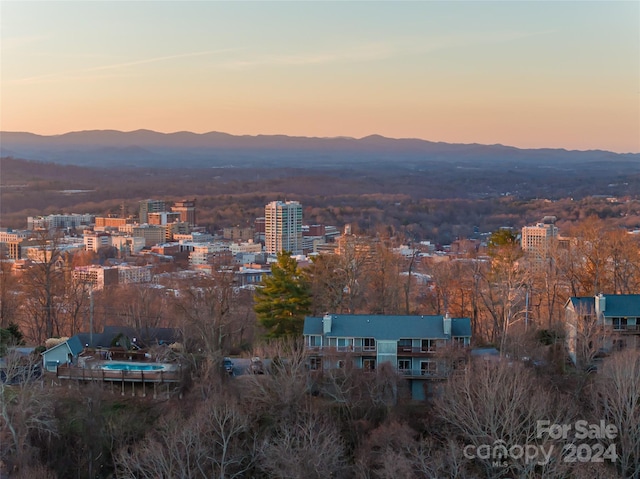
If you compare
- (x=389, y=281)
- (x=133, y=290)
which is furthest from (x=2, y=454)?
Result: (x=133, y=290)

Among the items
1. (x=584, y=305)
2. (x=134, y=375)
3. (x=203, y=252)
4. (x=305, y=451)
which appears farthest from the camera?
(x=203, y=252)

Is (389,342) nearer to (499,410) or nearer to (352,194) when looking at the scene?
(499,410)

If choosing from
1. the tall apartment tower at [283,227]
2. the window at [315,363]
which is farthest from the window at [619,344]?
the tall apartment tower at [283,227]

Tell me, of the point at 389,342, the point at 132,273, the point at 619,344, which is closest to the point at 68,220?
the point at 132,273

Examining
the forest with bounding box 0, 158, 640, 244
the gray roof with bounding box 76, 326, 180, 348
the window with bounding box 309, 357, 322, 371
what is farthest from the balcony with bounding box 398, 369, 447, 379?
the forest with bounding box 0, 158, 640, 244

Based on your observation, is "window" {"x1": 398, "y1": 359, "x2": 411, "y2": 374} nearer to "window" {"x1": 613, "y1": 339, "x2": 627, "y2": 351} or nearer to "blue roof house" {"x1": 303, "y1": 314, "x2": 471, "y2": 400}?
"blue roof house" {"x1": 303, "y1": 314, "x2": 471, "y2": 400}

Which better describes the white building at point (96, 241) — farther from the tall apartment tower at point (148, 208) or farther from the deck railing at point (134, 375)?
the deck railing at point (134, 375)
